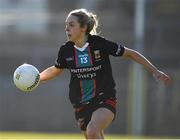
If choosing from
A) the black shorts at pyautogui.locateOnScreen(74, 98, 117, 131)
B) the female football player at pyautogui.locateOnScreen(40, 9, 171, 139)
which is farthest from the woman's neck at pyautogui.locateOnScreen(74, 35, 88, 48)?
the black shorts at pyautogui.locateOnScreen(74, 98, 117, 131)

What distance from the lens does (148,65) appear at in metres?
8.61

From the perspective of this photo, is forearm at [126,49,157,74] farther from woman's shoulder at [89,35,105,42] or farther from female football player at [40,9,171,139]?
woman's shoulder at [89,35,105,42]

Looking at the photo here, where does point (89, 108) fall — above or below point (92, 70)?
below

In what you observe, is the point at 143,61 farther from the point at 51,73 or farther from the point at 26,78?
the point at 26,78

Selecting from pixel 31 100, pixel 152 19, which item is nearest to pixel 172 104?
pixel 152 19

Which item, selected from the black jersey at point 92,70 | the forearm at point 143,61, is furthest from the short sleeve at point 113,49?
the forearm at point 143,61

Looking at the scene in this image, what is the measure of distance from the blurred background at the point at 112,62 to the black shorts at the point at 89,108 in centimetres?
1131

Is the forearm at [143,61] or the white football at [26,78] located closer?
the forearm at [143,61]

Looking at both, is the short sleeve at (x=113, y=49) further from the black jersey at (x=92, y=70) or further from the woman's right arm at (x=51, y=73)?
the woman's right arm at (x=51, y=73)

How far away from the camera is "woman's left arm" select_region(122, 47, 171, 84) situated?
8.44 meters

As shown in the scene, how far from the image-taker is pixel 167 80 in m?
8.42

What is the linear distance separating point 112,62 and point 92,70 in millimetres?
12187

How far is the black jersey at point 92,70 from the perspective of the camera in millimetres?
8680

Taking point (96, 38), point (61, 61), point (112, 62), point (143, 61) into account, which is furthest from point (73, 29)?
Answer: point (112, 62)
